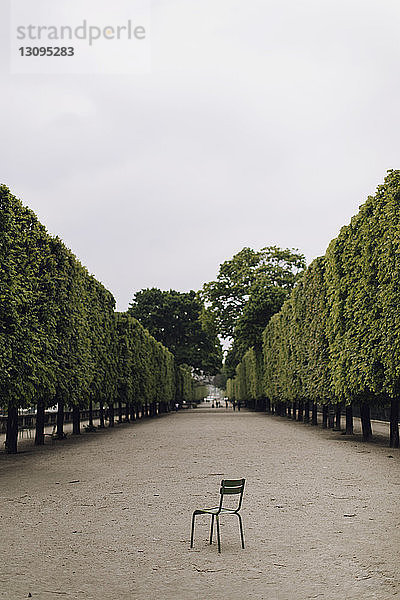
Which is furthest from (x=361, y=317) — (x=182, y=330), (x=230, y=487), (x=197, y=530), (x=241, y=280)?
(x=182, y=330)

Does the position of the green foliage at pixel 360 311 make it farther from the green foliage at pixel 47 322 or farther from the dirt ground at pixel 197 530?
the green foliage at pixel 47 322

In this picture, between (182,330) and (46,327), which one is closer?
(46,327)

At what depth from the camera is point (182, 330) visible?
73.8 m

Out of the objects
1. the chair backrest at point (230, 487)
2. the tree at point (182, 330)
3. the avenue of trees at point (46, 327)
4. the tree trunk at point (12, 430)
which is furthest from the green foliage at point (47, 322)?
the tree at point (182, 330)

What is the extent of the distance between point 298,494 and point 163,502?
2.31 meters

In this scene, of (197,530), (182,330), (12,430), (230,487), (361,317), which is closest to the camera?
(230,487)

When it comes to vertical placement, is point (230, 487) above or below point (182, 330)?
below

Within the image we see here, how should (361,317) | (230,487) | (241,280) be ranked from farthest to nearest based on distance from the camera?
(241,280)
(361,317)
(230,487)

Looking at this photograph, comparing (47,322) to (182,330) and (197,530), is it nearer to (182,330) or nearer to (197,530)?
(197,530)

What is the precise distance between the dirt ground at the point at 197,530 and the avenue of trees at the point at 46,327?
2746 mm

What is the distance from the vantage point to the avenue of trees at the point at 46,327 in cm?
1780

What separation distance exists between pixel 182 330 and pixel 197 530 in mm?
65074

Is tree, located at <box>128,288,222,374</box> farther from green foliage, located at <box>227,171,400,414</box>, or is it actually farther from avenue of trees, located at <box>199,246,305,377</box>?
green foliage, located at <box>227,171,400,414</box>

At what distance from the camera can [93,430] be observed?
32.7 m
